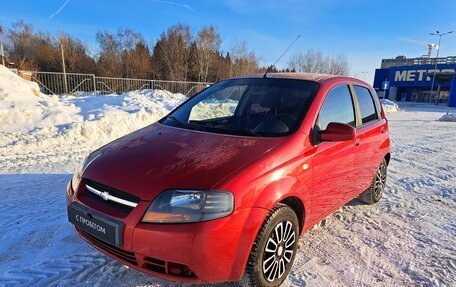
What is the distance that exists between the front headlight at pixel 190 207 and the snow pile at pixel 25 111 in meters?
7.11

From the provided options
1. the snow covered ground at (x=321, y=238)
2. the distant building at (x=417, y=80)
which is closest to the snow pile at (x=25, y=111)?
the snow covered ground at (x=321, y=238)

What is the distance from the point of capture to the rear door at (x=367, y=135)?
3.86 meters

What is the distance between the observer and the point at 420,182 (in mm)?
5832

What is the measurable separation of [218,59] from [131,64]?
11744 millimetres

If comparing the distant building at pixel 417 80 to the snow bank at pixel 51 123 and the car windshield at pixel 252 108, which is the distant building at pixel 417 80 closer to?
the snow bank at pixel 51 123

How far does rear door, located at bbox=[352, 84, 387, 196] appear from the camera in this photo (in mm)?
3857

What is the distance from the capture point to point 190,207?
2160 mm

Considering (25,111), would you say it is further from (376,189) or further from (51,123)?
(376,189)

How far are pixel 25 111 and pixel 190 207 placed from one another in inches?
313

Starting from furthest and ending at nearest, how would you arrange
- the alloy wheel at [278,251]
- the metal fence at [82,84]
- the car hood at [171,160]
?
the metal fence at [82,84] → the alloy wheel at [278,251] → the car hood at [171,160]

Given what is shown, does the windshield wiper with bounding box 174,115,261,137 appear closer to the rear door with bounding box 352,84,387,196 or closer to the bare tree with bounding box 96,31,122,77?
the rear door with bounding box 352,84,387,196

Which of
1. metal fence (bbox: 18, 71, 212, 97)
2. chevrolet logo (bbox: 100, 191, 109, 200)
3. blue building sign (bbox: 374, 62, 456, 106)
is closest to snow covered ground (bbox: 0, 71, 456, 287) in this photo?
chevrolet logo (bbox: 100, 191, 109, 200)

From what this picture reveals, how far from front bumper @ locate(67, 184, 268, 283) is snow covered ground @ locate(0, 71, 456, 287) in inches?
21.7

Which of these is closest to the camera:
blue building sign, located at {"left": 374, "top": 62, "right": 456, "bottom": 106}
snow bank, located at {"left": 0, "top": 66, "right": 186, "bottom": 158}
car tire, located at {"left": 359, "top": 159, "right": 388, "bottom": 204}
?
car tire, located at {"left": 359, "top": 159, "right": 388, "bottom": 204}
